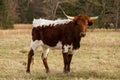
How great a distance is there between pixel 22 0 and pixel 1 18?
21225mm

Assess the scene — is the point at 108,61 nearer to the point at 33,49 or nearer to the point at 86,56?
the point at 86,56

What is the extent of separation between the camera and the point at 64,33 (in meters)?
12.9

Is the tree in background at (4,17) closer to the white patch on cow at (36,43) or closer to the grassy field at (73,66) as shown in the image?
the grassy field at (73,66)

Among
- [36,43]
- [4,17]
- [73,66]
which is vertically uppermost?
[36,43]

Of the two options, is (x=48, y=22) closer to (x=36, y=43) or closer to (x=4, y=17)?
(x=36, y=43)

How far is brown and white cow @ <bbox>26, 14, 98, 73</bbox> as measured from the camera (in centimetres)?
1271

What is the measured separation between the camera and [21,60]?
17.8 metres

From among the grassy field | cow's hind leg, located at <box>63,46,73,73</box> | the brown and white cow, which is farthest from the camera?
cow's hind leg, located at <box>63,46,73,73</box>

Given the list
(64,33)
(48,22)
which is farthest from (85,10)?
(64,33)

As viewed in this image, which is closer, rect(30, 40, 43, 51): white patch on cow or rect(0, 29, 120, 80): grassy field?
rect(0, 29, 120, 80): grassy field

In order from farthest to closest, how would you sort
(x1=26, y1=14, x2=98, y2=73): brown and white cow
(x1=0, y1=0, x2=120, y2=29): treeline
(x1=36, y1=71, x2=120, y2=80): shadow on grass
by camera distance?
1. (x1=0, y1=0, x2=120, y2=29): treeline
2. (x1=26, y1=14, x2=98, y2=73): brown and white cow
3. (x1=36, y1=71, x2=120, y2=80): shadow on grass

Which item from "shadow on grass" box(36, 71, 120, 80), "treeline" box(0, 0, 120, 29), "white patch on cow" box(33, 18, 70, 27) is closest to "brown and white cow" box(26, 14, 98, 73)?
"white patch on cow" box(33, 18, 70, 27)

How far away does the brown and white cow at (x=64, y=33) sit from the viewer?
41.7ft

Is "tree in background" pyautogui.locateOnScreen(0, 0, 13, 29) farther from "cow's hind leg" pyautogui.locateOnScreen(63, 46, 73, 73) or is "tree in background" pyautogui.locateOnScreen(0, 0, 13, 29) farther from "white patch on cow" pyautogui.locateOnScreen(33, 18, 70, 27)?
"cow's hind leg" pyautogui.locateOnScreen(63, 46, 73, 73)
